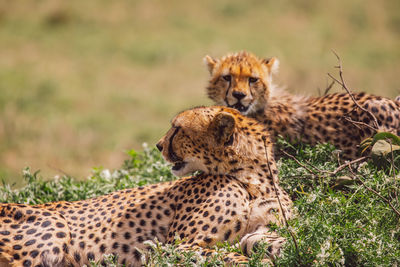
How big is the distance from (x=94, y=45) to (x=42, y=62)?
4.74 feet

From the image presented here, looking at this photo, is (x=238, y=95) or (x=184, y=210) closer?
(x=184, y=210)

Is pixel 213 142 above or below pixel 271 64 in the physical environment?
below

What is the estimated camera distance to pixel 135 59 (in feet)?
41.5

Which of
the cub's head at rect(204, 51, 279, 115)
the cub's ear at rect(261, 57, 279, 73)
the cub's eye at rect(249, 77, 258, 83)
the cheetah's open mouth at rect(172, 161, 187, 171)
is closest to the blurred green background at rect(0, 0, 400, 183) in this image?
the cub's ear at rect(261, 57, 279, 73)

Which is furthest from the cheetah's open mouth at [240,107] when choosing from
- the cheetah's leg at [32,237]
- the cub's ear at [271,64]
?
the cheetah's leg at [32,237]

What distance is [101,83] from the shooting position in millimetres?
11500

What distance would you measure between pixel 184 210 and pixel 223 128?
1.74 ft

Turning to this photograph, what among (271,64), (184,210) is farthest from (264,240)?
(271,64)

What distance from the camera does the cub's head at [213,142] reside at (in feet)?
11.2

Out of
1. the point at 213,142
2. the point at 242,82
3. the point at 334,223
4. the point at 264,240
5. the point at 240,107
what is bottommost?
the point at 264,240

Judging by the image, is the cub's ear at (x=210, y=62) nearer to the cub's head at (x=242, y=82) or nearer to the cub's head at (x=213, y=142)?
the cub's head at (x=242, y=82)

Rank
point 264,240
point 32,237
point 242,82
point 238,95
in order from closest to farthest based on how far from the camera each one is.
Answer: point 264,240
point 32,237
point 238,95
point 242,82

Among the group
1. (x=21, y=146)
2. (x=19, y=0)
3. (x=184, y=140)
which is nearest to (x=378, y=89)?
(x=21, y=146)

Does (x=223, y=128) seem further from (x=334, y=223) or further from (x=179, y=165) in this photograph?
(x=334, y=223)
